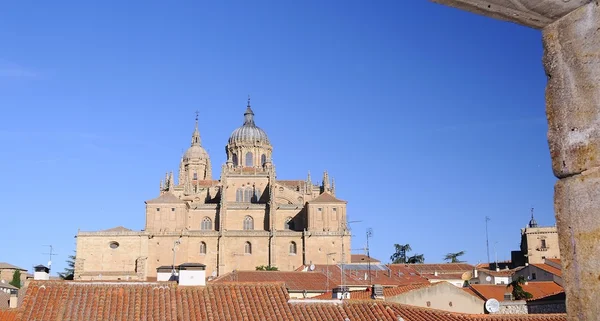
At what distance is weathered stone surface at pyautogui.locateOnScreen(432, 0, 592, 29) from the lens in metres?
2.73

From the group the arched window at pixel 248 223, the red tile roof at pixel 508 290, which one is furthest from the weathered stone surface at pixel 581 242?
the arched window at pixel 248 223

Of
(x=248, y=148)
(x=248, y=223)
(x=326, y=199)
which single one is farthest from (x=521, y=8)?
(x=248, y=148)

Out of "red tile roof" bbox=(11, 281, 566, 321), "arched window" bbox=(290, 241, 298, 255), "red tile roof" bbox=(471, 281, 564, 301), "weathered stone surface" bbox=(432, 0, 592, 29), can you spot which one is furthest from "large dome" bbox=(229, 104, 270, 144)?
"weathered stone surface" bbox=(432, 0, 592, 29)

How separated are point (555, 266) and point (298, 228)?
3232 centimetres

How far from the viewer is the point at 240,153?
87062 mm

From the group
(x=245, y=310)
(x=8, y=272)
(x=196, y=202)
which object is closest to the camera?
(x=245, y=310)

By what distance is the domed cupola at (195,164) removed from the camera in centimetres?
9506

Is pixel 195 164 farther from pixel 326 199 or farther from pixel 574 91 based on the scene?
pixel 574 91

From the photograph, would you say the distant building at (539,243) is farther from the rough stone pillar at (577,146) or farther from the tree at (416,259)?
the rough stone pillar at (577,146)

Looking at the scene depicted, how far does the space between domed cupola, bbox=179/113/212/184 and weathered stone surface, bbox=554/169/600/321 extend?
3611 inches

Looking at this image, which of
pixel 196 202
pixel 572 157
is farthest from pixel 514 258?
pixel 572 157

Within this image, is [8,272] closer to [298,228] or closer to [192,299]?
[298,228]

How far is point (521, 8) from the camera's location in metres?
2.77

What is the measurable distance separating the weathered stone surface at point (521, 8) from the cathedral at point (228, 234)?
66465mm
